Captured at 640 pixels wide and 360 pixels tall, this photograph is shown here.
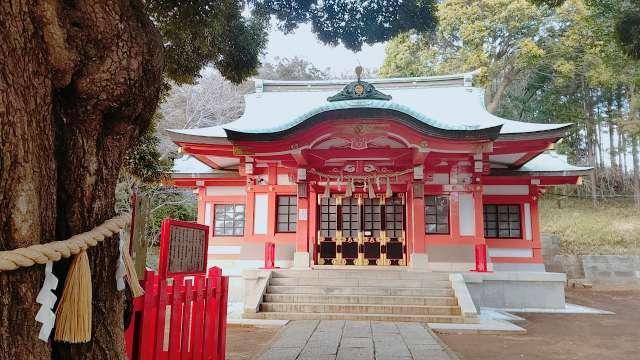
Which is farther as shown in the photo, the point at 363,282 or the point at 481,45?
the point at 481,45

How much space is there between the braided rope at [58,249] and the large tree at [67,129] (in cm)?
8

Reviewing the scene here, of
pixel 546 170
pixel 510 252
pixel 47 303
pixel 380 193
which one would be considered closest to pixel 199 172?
pixel 380 193

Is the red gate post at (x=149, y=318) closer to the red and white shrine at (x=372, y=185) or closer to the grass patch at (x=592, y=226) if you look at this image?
the red and white shrine at (x=372, y=185)

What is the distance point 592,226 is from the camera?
74.2ft

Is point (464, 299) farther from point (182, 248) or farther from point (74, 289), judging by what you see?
point (74, 289)

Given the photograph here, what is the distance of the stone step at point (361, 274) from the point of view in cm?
1049

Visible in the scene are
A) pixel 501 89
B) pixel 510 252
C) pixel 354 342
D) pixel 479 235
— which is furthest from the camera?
pixel 501 89

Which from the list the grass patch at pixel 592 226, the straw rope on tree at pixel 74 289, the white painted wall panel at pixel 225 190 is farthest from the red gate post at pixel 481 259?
the grass patch at pixel 592 226

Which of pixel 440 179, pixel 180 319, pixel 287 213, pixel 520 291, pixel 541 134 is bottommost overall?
pixel 520 291

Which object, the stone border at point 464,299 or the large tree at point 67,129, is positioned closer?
the large tree at point 67,129

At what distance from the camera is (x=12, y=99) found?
1946mm

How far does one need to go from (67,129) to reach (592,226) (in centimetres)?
2528

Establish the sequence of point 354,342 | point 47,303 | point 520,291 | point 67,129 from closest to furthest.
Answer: point 47,303 → point 67,129 → point 354,342 → point 520,291

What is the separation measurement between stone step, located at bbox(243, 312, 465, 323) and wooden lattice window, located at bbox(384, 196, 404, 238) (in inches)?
157
